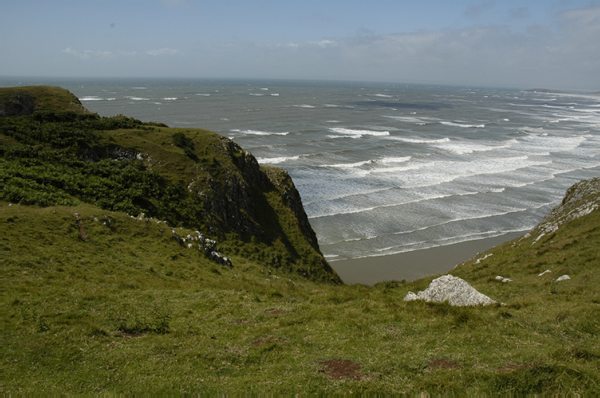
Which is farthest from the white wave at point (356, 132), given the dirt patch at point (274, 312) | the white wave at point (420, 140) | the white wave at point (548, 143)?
the dirt patch at point (274, 312)

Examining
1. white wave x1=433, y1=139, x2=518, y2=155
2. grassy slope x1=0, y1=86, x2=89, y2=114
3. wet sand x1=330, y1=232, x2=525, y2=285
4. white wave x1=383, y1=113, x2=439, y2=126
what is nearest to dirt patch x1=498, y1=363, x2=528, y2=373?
wet sand x1=330, y1=232, x2=525, y2=285

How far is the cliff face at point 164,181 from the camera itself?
22719 millimetres

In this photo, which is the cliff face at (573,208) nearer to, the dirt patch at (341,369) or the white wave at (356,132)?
the dirt patch at (341,369)

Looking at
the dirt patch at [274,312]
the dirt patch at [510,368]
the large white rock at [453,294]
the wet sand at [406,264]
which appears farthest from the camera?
the wet sand at [406,264]

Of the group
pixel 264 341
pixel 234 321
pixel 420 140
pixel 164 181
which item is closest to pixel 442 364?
pixel 264 341

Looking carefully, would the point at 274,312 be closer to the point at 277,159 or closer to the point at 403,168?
the point at 277,159

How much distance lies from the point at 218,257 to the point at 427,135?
86079mm

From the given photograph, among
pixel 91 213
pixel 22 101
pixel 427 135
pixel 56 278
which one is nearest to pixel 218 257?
pixel 91 213

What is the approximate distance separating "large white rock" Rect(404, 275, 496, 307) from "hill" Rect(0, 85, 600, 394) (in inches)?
31.1

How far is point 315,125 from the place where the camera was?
10406 centimetres

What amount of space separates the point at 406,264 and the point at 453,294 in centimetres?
1966

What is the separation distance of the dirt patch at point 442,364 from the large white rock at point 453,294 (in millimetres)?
4984

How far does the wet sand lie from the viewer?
103ft

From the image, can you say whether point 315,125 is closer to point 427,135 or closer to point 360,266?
point 427,135
